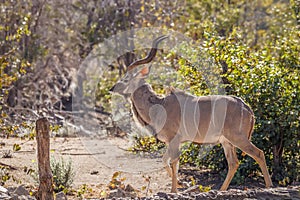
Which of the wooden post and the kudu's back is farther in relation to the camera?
the kudu's back

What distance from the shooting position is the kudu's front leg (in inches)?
290

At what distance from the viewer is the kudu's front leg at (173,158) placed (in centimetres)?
736

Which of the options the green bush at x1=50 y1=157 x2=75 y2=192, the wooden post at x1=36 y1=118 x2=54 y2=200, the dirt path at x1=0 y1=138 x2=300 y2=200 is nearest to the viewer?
the wooden post at x1=36 y1=118 x2=54 y2=200

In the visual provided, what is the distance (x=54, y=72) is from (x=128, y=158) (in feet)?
23.8

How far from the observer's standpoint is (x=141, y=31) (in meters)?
15.7

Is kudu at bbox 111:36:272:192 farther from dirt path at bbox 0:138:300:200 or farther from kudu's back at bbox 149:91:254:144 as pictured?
dirt path at bbox 0:138:300:200

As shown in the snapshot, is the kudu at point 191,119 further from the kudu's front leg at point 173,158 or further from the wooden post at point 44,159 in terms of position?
the wooden post at point 44,159

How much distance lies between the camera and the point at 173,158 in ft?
24.2

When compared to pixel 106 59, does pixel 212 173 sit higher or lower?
lower

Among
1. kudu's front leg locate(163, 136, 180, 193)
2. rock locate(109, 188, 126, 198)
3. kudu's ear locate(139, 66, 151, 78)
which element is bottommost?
rock locate(109, 188, 126, 198)

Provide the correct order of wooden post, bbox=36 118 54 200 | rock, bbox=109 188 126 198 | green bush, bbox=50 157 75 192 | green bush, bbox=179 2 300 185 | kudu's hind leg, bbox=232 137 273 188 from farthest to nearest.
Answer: green bush, bbox=179 2 300 185
green bush, bbox=50 157 75 192
rock, bbox=109 188 126 198
kudu's hind leg, bbox=232 137 273 188
wooden post, bbox=36 118 54 200

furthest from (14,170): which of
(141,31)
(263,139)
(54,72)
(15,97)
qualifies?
(54,72)

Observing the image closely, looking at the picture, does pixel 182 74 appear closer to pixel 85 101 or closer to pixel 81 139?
pixel 81 139

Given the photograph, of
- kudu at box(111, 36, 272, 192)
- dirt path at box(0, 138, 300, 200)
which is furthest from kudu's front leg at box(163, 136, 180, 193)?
dirt path at box(0, 138, 300, 200)
